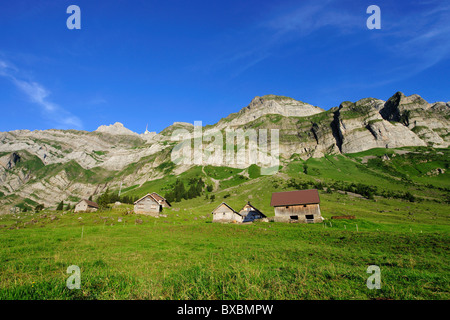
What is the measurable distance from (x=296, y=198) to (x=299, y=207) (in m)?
2.89

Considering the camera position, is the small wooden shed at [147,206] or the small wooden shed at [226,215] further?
the small wooden shed at [147,206]

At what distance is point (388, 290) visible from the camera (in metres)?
6.70

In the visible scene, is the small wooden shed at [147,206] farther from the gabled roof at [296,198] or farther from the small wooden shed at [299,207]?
the small wooden shed at [299,207]

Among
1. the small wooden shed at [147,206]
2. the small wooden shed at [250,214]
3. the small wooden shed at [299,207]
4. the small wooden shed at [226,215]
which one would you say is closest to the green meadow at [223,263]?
the small wooden shed at [299,207]

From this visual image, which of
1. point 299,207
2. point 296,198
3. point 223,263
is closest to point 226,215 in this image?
point 296,198

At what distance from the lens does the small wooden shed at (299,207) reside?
2293 inches

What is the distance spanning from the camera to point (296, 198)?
6150 cm

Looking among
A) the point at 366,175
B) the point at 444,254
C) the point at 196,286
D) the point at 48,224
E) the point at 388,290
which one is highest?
the point at 366,175

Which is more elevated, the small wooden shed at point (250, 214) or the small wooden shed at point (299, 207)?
the small wooden shed at point (299, 207)
